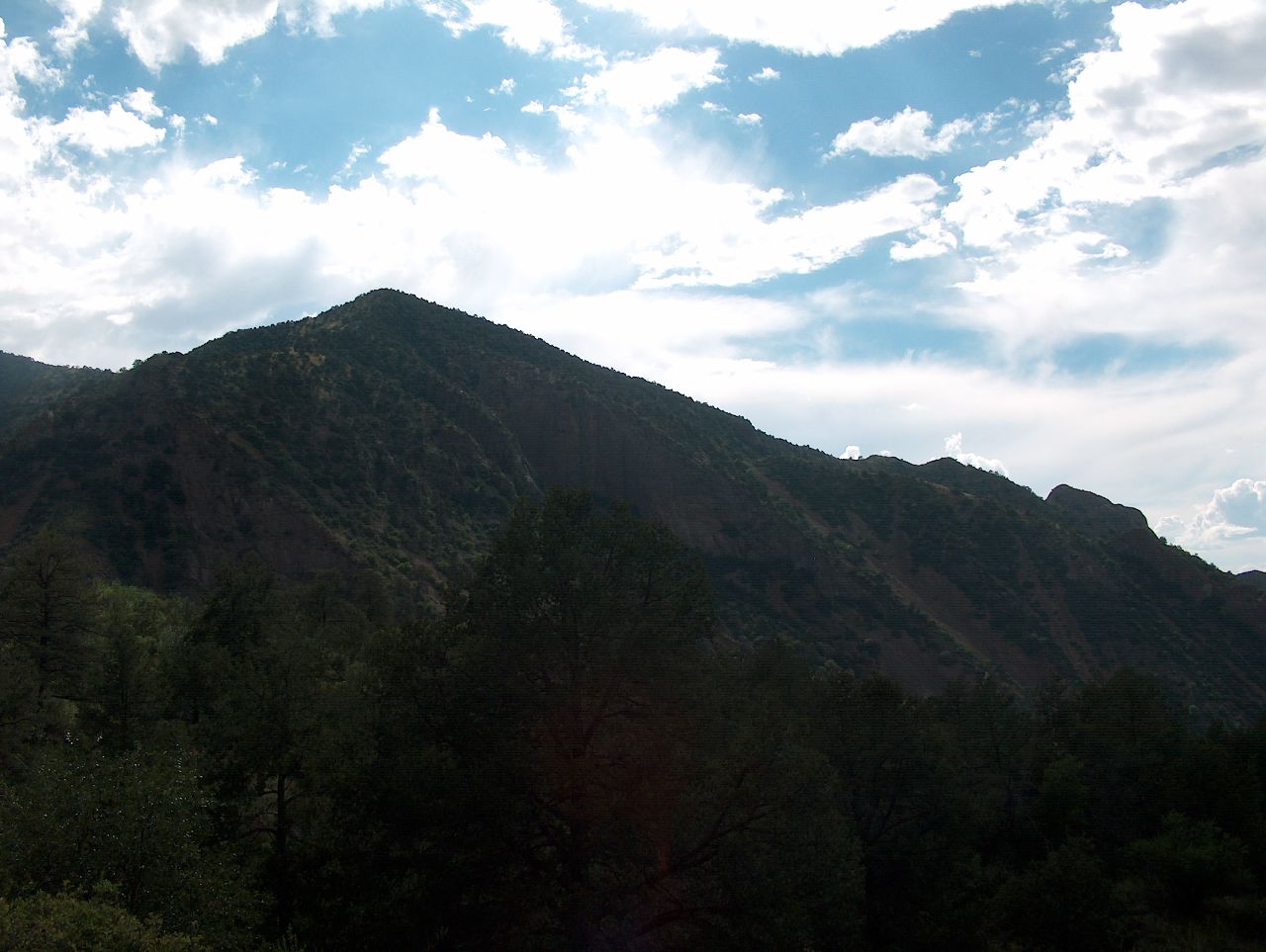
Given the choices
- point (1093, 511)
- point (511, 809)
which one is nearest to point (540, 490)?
point (511, 809)

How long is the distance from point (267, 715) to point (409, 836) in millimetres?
4289

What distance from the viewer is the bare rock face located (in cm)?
11231

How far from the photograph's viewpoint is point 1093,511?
12050 cm

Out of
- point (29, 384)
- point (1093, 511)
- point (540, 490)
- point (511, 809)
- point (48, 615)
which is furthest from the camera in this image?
point (1093, 511)

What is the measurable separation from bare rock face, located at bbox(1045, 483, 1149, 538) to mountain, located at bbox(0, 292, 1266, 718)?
27520 millimetres

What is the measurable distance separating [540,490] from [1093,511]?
82128 millimetres

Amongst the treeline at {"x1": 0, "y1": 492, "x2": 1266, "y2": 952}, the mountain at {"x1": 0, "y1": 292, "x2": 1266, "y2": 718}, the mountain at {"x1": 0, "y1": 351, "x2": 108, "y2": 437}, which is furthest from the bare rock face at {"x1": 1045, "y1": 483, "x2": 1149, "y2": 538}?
the mountain at {"x1": 0, "y1": 351, "x2": 108, "y2": 437}

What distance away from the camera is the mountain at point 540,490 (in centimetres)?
5688

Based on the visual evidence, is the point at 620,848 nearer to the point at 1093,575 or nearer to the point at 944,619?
the point at 944,619

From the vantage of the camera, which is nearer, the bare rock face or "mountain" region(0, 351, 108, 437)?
"mountain" region(0, 351, 108, 437)

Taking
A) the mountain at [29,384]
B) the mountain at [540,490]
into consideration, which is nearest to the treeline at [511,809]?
the mountain at [540,490]

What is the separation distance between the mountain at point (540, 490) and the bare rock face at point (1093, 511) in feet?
90.3

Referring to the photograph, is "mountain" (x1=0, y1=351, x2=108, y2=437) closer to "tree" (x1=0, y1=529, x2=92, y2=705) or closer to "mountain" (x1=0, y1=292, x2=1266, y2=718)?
"mountain" (x1=0, y1=292, x2=1266, y2=718)

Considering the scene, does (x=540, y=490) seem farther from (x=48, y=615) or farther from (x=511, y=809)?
(x=511, y=809)
